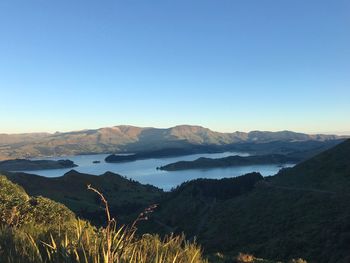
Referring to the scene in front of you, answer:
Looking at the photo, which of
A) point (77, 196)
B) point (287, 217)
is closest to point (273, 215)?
point (287, 217)

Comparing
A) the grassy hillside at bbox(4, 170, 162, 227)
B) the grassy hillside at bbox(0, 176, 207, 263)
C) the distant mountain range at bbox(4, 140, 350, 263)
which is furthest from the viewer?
the grassy hillside at bbox(4, 170, 162, 227)

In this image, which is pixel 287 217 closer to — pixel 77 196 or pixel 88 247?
pixel 88 247

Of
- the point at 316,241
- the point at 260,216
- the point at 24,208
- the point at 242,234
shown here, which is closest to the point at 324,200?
the point at 260,216

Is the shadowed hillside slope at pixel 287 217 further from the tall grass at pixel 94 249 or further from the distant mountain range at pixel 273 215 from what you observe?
the tall grass at pixel 94 249

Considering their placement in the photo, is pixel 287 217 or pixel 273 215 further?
pixel 273 215

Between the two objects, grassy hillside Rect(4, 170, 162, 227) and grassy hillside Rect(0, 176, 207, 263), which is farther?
grassy hillside Rect(4, 170, 162, 227)

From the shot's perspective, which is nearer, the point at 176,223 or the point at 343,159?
the point at 343,159

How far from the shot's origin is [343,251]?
40469 mm

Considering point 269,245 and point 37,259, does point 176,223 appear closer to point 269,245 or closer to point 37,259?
point 269,245

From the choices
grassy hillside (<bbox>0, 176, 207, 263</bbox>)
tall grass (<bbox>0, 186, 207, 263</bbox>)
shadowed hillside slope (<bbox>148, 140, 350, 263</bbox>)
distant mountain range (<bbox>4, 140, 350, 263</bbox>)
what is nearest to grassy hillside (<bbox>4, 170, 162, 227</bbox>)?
distant mountain range (<bbox>4, 140, 350, 263</bbox>)

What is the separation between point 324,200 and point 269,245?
2421 centimetres

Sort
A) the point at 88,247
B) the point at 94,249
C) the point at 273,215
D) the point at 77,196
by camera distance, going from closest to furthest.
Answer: the point at 94,249, the point at 88,247, the point at 273,215, the point at 77,196

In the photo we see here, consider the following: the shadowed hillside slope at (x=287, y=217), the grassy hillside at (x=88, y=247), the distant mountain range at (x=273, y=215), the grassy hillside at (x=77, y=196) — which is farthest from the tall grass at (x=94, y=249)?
the grassy hillside at (x=77, y=196)

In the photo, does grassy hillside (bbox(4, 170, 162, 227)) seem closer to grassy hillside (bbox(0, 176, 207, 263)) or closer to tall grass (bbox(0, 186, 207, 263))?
grassy hillside (bbox(0, 176, 207, 263))
